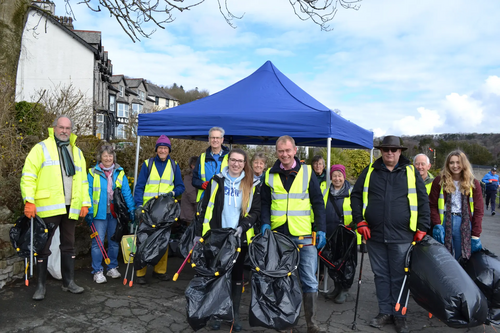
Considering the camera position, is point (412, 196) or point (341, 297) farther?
point (341, 297)

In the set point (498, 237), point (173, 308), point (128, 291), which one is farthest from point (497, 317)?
point (498, 237)

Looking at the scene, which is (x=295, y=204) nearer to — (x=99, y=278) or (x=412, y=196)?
(x=412, y=196)

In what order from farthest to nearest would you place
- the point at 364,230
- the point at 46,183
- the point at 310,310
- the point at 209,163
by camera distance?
1. the point at 209,163
2. the point at 46,183
3. the point at 364,230
4. the point at 310,310

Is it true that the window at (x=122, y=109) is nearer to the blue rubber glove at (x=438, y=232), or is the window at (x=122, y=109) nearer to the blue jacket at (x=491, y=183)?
the blue jacket at (x=491, y=183)

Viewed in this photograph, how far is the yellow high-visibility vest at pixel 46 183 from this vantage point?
3.57 metres

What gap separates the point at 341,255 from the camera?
13.4 ft

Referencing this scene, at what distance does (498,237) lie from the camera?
8.71 meters

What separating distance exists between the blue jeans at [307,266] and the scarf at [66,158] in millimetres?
2413

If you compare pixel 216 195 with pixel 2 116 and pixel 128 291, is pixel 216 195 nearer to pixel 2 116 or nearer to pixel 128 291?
pixel 128 291

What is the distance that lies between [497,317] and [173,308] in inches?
119

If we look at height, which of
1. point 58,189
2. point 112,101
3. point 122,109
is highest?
point 112,101

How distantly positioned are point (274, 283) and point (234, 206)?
2.52 feet

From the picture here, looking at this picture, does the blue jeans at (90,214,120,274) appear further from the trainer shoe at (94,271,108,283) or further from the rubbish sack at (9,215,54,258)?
the rubbish sack at (9,215,54,258)

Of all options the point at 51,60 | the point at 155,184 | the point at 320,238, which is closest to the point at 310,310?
the point at 320,238
